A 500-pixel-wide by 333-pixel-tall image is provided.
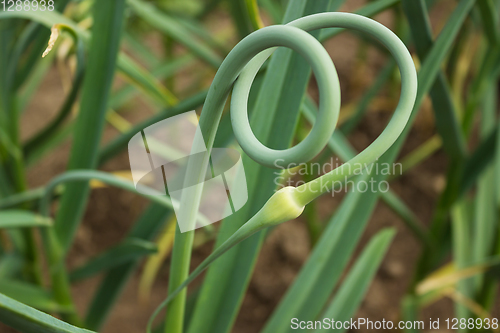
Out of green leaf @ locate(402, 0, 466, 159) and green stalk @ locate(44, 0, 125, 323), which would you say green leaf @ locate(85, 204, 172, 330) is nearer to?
green stalk @ locate(44, 0, 125, 323)

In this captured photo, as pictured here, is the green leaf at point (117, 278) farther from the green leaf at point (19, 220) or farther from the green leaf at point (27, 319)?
the green leaf at point (27, 319)

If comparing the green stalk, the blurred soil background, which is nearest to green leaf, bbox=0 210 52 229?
the green stalk

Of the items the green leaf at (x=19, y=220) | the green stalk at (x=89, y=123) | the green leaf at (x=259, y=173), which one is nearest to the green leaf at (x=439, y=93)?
the green leaf at (x=259, y=173)

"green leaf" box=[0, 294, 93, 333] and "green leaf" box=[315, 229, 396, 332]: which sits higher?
"green leaf" box=[315, 229, 396, 332]

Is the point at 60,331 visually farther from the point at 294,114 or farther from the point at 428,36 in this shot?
the point at 428,36

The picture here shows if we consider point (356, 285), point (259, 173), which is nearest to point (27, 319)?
point (259, 173)

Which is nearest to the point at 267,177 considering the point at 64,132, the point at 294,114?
the point at 294,114
